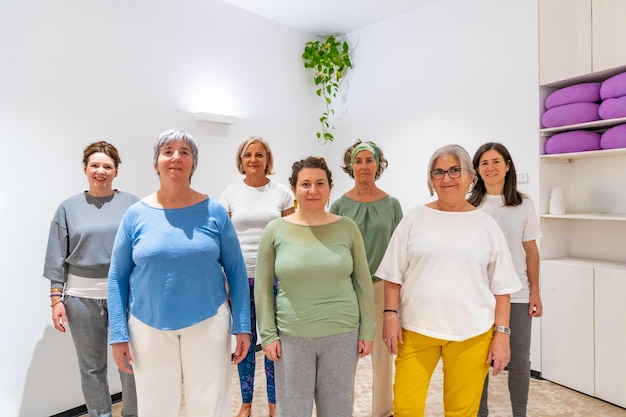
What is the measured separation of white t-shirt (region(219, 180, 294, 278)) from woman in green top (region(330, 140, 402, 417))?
1.15ft

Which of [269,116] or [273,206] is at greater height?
[269,116]

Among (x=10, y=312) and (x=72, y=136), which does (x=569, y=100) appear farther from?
(x=10, y=312)

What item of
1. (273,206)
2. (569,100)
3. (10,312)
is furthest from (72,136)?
(569,100)

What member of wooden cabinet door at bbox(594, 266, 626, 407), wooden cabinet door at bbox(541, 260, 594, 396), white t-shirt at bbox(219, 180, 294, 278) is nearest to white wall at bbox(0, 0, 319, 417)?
white t-shirt at bbox(219, 180, 294, 278)

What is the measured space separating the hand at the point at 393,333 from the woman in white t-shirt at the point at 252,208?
90 centimetres

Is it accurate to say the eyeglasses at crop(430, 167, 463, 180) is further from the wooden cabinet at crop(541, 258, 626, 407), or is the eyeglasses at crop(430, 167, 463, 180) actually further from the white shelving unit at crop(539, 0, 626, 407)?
the wooden cabinet at crop(541, 258, 626, 407)

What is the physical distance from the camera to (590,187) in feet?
10.2

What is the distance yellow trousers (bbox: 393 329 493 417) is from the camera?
170 centimetres

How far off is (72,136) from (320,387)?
6.85 feet

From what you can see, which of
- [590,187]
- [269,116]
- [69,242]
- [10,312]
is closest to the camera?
[69,242]

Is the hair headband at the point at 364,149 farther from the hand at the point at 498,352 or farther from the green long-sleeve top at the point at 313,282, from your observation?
the hand at the point at 498,352

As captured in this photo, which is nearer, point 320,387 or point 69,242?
point 320,387

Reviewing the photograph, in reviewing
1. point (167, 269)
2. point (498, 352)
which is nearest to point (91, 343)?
point (167, 269)

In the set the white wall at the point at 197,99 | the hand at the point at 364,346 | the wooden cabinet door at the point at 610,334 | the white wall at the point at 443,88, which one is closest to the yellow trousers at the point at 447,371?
the hand at the point at 364,346
